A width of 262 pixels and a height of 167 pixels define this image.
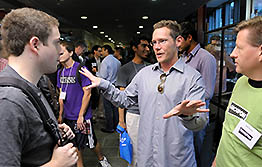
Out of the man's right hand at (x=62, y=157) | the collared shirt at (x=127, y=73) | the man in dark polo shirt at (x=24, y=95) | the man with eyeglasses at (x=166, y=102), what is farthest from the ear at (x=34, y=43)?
the collared shirt at (x=127, y=73)

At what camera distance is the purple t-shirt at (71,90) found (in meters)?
2.59

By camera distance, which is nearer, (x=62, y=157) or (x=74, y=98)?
(x=62, y=157)

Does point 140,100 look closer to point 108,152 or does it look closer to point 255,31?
point 255,31

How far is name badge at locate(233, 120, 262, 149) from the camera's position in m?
1.06

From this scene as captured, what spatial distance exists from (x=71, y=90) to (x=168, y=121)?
1.51 meters

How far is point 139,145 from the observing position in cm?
169

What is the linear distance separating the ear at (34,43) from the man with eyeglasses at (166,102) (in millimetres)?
708

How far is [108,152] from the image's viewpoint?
11.9 feet

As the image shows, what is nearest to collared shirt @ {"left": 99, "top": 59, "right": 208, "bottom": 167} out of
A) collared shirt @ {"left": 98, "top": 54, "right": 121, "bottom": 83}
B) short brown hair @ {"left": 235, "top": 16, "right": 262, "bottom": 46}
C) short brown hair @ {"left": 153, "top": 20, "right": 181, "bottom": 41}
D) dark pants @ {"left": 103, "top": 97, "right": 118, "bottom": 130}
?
short brown hair @ {"left": 153, "top": 20, "right": 181, "bottom": 41}

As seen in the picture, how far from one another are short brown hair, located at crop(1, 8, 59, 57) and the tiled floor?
105 inches

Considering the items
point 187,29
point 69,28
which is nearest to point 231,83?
point 187,29

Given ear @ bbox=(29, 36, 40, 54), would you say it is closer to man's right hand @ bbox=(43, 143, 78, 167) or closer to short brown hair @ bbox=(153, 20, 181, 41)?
man's right hand @ bbox=(43, 143, 78, 167)

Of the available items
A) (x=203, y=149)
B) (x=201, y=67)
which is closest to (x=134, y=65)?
(x=201, y=67)

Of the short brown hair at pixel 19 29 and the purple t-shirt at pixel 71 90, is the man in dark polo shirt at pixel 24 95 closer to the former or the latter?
the short brown hair at pixel 19 29
